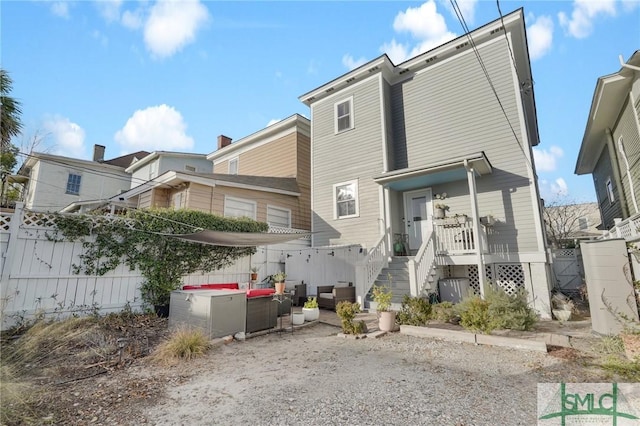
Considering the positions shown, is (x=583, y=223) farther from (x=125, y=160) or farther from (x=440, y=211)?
(x=125, y=160)

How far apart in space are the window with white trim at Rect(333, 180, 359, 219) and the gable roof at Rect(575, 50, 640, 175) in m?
7.50

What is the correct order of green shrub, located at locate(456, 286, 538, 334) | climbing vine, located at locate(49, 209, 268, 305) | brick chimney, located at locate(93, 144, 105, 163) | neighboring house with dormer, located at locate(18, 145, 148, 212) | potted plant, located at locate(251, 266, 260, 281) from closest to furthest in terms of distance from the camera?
green shrub, located at locate(456, 286, 538, 334), climbing vine, located at locate(49, 209, 268, 305), potted plant, located at locate(251, 266, 260, 281), neighboring house with dormer, located at locate(18, 145, 148, 212), brick chimney, located at locate(93, 144, 105, 163)

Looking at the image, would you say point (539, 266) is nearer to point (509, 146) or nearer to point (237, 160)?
point (509, 146)

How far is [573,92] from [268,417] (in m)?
11.5

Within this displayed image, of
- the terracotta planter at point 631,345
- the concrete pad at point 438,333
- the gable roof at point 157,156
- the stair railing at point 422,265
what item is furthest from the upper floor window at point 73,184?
the terracotta planter at point 631,345

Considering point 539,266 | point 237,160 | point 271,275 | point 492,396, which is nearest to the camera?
point 492,396

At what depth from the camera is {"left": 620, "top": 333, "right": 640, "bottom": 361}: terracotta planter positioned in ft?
12.2

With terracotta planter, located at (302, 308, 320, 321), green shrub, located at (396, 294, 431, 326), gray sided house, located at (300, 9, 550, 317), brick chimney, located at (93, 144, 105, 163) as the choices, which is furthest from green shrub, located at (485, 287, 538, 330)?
brick chimney, located at (93, 144, 105, 163)

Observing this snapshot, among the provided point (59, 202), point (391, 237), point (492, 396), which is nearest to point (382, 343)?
point (492, 396)

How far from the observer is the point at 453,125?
32.1ft

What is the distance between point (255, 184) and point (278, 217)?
1885 mm

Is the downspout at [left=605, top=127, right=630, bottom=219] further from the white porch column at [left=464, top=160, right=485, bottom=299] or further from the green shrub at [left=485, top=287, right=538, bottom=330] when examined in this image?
the green shrub at [left=485, top=287, right=538, bottom=330]

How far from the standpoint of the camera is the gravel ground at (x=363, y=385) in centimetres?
274

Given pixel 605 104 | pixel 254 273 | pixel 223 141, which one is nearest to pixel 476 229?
pixel 605 104
